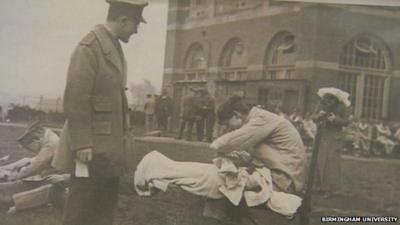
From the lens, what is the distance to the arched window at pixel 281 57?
268 centimetres

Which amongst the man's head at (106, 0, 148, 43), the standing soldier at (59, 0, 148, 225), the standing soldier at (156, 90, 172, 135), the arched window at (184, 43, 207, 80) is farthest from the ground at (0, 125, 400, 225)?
the man's head at (106, 0, 148, 43)

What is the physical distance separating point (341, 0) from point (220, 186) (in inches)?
48.8

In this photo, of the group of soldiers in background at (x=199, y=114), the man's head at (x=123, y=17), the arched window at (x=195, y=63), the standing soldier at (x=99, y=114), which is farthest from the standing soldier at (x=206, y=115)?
the man's head at (x=123, y=17)

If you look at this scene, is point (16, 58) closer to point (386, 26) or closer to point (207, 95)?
point (207, 95)

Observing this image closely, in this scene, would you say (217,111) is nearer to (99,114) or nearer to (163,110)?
(163,110)

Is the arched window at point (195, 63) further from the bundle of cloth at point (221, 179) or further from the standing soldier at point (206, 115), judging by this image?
the bundle of cloth at point (221, 179)

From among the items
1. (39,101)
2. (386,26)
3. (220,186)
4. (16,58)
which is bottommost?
(220,186)

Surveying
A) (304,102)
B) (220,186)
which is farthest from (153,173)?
(304,102)

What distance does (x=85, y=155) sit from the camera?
2404mm

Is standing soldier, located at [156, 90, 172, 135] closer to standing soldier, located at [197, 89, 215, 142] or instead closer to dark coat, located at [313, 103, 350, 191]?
standing soldier, located at [197, 89, 215, 142]

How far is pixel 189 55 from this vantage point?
275 centimetres

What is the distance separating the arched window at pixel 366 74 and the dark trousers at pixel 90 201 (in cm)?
139

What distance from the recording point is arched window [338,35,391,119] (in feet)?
8.96

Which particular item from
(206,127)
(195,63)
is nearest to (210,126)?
(206,127)
